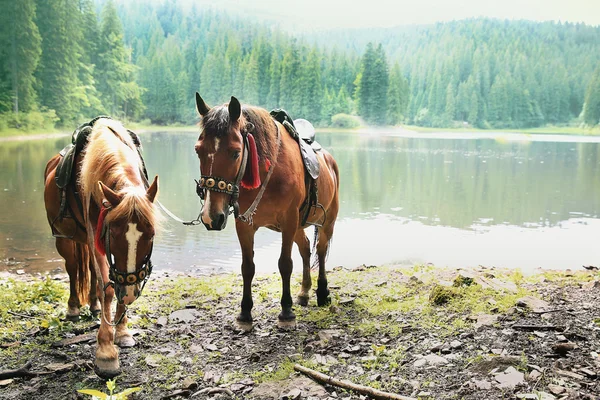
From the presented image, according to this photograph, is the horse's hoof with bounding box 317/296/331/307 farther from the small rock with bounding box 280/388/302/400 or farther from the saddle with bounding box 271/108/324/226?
the small rock with bounding box 280/388/302/400

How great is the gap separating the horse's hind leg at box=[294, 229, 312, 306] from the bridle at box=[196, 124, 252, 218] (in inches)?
59.3

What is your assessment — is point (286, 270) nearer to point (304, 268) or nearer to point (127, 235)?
point (304, 268)

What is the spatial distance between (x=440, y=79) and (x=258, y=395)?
88.5 metres

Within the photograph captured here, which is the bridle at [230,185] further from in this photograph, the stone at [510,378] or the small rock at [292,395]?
the stone at [510,378]

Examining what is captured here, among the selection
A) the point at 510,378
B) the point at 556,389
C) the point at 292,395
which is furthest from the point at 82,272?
the point at 556,389

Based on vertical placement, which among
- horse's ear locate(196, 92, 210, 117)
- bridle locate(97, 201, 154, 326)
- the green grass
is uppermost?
the green grass

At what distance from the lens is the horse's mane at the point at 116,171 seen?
9.80 ft

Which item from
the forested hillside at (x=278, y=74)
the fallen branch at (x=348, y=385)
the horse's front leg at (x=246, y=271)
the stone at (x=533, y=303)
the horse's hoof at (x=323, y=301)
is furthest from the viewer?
the forested hillside at (x=278, y=74)

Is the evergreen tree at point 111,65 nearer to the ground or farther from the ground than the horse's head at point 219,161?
farther from the ground

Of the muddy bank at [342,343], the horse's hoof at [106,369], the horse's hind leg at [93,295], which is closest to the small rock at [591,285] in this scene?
the muddy bank at [342,343]

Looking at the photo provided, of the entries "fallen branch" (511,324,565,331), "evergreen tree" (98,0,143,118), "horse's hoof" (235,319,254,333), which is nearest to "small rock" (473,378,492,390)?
"fallen branch" (511,324,565,331)

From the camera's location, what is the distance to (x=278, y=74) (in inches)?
2608

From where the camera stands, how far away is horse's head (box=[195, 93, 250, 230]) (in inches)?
151

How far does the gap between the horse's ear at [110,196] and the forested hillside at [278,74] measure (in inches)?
1386
